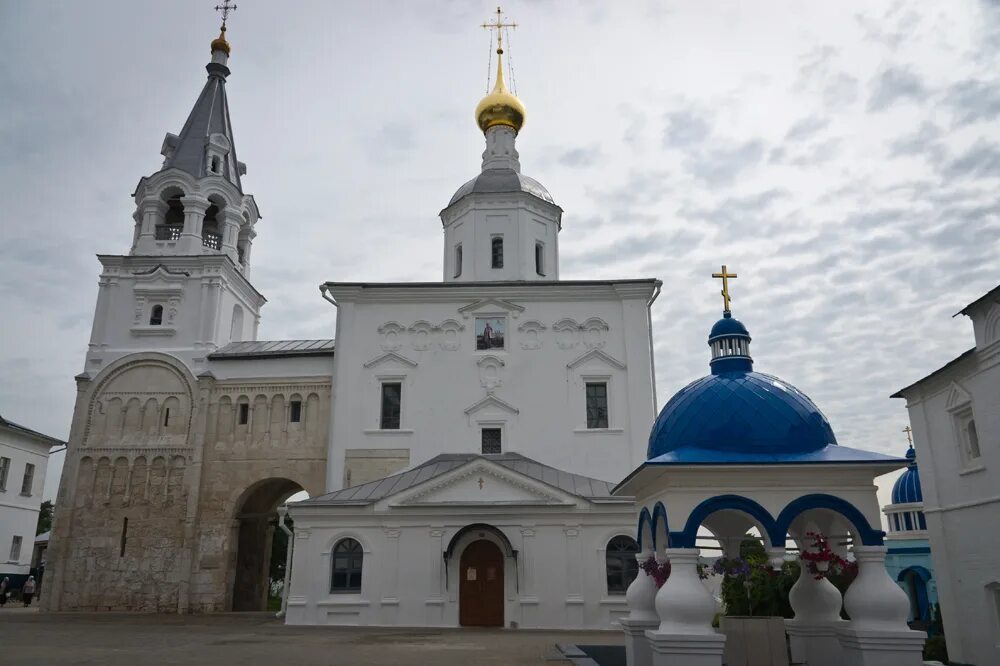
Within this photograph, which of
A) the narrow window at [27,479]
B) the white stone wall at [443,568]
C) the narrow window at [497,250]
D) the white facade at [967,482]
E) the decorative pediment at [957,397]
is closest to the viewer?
the white facade at [967,482]

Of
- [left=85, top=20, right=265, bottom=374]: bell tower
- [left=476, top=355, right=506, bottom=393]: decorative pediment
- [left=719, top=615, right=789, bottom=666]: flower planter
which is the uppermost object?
[left=85, top=20, right=265, bottom=374]: bell tower

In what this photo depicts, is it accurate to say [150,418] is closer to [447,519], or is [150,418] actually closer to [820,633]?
[447,519]

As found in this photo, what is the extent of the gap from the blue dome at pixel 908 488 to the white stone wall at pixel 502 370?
383 inches

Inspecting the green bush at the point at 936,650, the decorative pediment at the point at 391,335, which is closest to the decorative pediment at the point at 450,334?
the decorative pediment at the point at 391,335

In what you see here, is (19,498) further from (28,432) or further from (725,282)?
(725,282)

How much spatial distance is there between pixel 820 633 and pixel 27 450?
32.6 m

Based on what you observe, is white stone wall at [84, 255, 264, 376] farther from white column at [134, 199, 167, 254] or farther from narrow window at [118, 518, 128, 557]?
narrow window at [118, 518, 128, 557]

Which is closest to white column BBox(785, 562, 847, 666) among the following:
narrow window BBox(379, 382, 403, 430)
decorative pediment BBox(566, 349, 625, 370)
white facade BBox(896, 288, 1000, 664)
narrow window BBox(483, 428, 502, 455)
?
white facade BBox(896, 288, 1000, 664)

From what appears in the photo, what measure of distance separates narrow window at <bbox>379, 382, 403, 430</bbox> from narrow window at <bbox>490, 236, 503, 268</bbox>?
5.58m

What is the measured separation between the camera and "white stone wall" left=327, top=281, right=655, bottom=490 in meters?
22.6

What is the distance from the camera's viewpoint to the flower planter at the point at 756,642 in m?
8.66

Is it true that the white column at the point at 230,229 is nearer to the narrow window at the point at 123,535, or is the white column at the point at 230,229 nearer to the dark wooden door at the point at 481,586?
the narrow window at the point at 123,535

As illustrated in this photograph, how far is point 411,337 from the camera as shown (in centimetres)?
2391

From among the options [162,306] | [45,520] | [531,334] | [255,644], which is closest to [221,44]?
[162,306]
